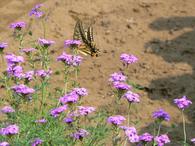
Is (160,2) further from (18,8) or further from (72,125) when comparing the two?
(72,125)

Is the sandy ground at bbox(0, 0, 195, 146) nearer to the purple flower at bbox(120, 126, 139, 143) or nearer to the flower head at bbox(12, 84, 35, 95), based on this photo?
the purple flower at bbox(120, 126, 139, 143)

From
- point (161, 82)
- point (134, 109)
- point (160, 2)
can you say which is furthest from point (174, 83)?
point (160, 2)

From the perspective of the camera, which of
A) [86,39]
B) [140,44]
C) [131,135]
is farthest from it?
[140,44]

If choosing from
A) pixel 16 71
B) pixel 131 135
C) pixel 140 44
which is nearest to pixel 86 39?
pixel 140 44

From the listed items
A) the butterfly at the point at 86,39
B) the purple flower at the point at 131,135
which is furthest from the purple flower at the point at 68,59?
the butterfly at the point at 86,39

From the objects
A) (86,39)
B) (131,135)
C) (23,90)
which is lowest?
(131,135)

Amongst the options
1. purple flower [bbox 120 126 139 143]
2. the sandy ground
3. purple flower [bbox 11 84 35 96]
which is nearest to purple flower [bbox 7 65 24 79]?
purple flower [bbox 11 84 35 96]

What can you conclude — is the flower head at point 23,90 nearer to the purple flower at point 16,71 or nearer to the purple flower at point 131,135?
the purple flower at point 16,71

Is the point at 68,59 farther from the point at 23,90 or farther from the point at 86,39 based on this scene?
the point at 86,39

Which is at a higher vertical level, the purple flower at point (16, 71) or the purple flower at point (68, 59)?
the purple flower at point (68, 59)
